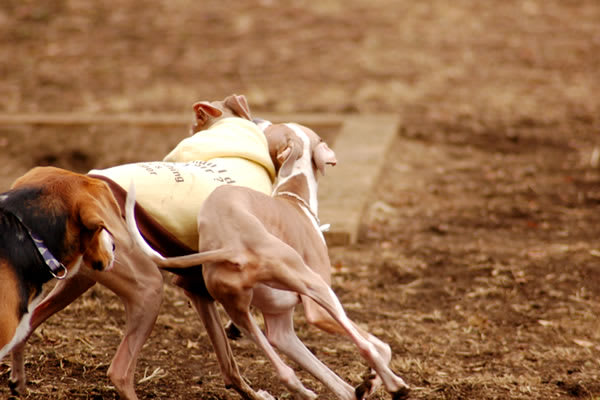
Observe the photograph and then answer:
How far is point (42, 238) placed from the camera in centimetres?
332

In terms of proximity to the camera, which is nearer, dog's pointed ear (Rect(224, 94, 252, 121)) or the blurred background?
dog's pointed ear (Rect(224, 94, 252, 121))

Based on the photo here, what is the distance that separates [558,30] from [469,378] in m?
10.1

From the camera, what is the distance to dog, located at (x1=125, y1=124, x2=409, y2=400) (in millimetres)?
3445

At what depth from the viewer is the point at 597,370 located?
179 inches

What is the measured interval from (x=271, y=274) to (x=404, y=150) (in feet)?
19.4

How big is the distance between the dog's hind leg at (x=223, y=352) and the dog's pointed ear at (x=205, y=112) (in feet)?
3.13

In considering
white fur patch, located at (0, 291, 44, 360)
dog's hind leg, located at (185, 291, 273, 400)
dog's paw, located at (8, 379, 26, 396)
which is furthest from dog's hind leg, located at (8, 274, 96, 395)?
white fur patch, located at (0, 291, 44, 360)

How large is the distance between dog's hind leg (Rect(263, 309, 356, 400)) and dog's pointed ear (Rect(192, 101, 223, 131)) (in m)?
1.18

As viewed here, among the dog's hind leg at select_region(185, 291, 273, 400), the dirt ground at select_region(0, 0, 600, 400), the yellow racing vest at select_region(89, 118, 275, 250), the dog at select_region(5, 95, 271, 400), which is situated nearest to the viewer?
the dog at select_region(5, 95, 271, 400)

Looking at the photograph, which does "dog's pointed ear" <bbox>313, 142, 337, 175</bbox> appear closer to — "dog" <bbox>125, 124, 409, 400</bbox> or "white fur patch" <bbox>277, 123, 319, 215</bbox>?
"white fur patch" <bbox>277, 123, 319, 215</bbox>

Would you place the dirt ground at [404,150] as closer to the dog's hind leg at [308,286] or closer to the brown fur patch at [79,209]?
the dog's hind leg at [308,286]

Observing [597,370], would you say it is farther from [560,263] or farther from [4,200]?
[4,200]

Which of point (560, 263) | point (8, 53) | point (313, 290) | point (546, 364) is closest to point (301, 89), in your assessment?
point (8, 53)

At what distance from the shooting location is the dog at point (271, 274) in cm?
345
